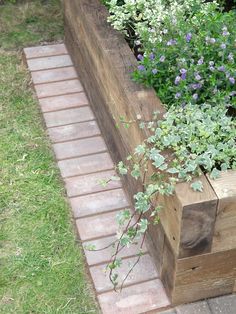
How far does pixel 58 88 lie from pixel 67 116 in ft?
1.09

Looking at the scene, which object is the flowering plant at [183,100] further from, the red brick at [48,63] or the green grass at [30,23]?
the green grass at [30,23]

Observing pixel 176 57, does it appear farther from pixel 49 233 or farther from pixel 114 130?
pixel 49 233

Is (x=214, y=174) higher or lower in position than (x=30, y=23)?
higher

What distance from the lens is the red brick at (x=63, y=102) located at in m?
3.99

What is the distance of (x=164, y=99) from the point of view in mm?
2873

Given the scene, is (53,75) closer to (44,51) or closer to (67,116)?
(44,51)

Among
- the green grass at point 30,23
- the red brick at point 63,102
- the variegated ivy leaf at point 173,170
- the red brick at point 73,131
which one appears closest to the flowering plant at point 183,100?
the variegated ivy leaf at point 173,170

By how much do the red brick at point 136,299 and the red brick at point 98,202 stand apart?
548 millimetres

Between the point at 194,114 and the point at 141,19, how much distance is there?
104cm

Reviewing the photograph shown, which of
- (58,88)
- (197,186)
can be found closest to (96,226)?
(197,186)

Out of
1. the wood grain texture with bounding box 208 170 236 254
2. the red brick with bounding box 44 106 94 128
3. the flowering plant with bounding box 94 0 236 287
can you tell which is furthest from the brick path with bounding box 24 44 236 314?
the wood grain texture with bounding box 208 170 236 254

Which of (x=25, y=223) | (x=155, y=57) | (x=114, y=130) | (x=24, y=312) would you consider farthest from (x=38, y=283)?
(x=155, y=57)

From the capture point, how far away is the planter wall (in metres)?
2.36

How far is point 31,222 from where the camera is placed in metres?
3.17
